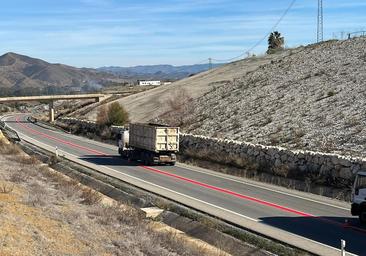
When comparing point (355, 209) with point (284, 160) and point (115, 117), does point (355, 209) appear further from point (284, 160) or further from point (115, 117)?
point (115, 117)

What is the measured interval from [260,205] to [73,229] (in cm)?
1008

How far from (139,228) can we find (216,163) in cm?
2048

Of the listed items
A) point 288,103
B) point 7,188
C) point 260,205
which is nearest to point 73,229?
point 7,188

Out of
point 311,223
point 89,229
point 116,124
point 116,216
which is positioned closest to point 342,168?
point 311,223

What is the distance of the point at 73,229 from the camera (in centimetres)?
1283

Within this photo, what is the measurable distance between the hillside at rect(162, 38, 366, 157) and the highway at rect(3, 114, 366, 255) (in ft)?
19.1

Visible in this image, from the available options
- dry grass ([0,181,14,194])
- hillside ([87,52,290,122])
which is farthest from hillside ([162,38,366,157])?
dry grass ([0,181,14,194])

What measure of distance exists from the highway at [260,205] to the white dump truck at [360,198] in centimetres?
48

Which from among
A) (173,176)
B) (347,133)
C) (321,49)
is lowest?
(173,176)

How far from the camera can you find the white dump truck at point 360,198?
1656cm

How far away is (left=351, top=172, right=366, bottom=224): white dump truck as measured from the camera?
1656 cm

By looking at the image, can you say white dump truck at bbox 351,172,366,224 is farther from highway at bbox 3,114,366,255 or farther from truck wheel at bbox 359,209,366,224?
highway at bbox 3,114,366,255

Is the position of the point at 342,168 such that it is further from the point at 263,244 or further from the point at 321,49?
the point at 321,49

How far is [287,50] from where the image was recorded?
77188 mm
